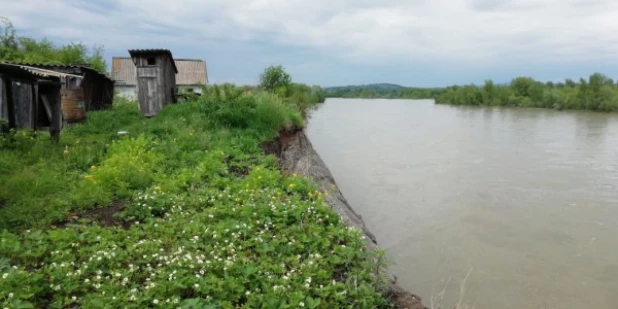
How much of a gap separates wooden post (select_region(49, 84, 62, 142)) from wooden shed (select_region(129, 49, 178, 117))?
440cm

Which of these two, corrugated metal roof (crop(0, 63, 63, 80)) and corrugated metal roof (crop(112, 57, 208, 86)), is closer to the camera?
corrugated metal roof (crop(0, 63, 63, 80))

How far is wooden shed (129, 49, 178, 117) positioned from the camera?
14297 mm

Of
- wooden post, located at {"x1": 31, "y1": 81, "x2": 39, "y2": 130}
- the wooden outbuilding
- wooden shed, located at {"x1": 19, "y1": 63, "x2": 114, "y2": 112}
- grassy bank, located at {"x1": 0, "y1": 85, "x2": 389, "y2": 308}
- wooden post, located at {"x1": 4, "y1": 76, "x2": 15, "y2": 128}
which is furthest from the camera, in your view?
wooden shed, located at {"x1": 19, "y1": 63, "x2": 114, "y2": 112}

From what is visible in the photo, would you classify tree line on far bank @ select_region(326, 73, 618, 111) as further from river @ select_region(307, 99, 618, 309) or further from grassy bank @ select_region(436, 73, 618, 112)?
river @ select_region(307, 99, 618, 309)

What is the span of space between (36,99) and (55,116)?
1.71 feet

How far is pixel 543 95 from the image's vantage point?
6003cm

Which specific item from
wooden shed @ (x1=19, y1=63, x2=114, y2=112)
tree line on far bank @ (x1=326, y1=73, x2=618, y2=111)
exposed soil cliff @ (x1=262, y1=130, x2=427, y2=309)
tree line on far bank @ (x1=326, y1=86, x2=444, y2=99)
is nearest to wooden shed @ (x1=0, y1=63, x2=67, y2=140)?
wooden shed @ (x1=19, y1=63, x2=114, y2=112)

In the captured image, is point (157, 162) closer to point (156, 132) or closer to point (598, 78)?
point (156, 132)

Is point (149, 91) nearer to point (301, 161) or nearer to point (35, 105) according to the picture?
point (35, 105)

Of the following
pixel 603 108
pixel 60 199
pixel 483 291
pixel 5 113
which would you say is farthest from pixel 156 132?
pixel 603 108

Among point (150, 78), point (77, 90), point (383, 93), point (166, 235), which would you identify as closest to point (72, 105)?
point (77, 90)

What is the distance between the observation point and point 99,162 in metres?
7.98

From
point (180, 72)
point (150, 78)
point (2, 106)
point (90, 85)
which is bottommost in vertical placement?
point (2, 106)

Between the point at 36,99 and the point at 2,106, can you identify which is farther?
the point at 2,106
